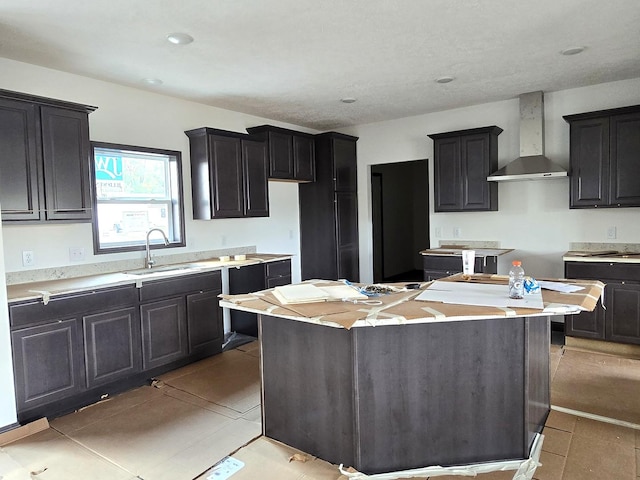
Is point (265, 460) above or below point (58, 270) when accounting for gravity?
below

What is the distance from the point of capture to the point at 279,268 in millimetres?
4746

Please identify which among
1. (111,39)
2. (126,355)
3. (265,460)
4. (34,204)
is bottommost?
(265,460)

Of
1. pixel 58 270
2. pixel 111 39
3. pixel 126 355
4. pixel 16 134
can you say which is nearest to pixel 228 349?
pixel 126 355

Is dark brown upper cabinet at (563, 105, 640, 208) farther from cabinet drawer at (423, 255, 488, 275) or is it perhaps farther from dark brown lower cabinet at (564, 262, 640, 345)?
cabinet drawer at (423, 255, 488, 275)

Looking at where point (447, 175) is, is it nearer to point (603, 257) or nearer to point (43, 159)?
point (603, 257)

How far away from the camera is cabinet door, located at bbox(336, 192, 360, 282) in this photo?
5.71 metres

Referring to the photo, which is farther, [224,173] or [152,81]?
[224,173]

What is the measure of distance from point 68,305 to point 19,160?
3.47 feet

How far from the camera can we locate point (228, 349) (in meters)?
4.30

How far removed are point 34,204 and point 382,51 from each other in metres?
2.81

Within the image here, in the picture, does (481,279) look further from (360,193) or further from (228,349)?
(360,193)

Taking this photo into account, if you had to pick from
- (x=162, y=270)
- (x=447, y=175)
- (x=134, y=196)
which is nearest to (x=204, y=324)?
(x=162, y=270)

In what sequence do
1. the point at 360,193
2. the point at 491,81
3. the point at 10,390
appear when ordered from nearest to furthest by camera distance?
1. the point at 10,390
2. the point at 491,81
3. the point at 360,193

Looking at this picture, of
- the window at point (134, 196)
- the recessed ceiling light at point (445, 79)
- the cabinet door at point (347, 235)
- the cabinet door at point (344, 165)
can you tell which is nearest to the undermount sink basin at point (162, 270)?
the window at point (134, 196)
